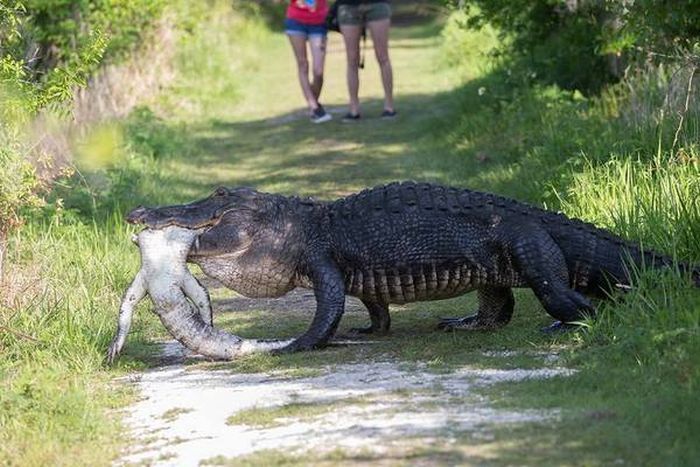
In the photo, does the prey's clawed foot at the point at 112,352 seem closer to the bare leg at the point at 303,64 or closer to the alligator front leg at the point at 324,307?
the alligator front leg at the point at 324,307

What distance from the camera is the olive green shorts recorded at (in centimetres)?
1733

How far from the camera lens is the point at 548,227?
809 centimetres

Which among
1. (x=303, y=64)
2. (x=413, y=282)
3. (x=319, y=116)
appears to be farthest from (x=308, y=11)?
(x=413, y=282)

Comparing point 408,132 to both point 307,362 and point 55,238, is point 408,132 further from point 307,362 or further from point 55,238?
point 307,362

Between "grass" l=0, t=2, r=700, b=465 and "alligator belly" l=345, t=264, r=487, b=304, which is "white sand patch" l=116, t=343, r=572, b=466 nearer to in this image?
"grass" l=0, t=2, r=700, b=465

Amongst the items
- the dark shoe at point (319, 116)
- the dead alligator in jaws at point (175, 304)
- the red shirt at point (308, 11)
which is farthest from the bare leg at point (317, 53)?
the dead alligator in jaws at point (175, 304)

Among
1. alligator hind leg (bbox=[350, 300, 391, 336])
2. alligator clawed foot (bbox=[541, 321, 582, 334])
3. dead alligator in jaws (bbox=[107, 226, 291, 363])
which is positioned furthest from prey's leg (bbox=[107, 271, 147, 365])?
alligator clawed foot (bbox=[541, 321, 582, 334])

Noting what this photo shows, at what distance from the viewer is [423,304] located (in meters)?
9.57

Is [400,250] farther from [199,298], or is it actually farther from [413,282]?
[199,298]

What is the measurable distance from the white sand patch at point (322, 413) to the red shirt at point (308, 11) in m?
10.7

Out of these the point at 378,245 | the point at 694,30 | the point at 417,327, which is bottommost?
the point at 417,327

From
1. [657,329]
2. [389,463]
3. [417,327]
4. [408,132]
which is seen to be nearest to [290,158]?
[408,132]

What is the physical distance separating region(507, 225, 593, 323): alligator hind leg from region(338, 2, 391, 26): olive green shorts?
973 cm

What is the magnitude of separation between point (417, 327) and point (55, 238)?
11.0 feet
